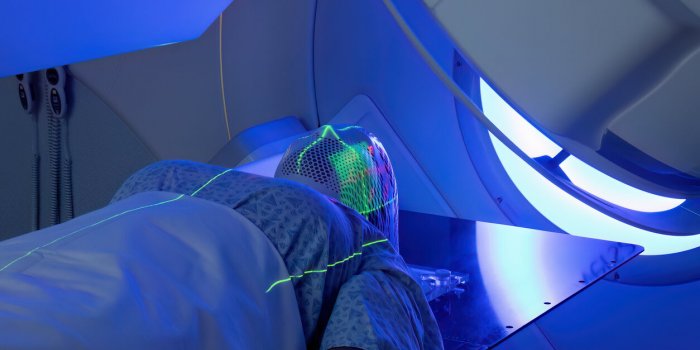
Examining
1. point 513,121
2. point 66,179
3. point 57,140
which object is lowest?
point 66,179

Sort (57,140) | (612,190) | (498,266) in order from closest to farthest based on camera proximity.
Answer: (498,266) < (612,190) < (57,140)

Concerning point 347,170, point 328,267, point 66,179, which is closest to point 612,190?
point 347,170

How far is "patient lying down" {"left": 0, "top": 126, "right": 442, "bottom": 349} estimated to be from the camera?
70cm

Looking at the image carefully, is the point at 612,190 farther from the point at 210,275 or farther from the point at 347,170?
the point at 210,275

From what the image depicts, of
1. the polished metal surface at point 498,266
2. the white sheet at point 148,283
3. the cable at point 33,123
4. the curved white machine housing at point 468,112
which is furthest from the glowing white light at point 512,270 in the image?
the cable at point 33,123

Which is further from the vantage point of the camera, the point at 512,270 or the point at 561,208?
the point at 561,208

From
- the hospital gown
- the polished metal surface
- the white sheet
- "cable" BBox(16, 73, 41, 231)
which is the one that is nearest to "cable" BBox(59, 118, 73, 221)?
"cable" BBox(16, 73, 41, 231)

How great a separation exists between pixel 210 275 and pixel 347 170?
1.95ft

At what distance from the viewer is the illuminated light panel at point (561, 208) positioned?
1.87 meters

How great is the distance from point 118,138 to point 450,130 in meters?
1.06

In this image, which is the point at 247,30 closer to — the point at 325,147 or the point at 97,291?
the point at 325,147

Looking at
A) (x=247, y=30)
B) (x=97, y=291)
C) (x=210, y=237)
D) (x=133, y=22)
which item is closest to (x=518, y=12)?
(x=210, y=237)

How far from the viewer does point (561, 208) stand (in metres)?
1.95

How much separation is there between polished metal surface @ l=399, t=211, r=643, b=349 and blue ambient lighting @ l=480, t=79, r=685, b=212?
207 millimetres
